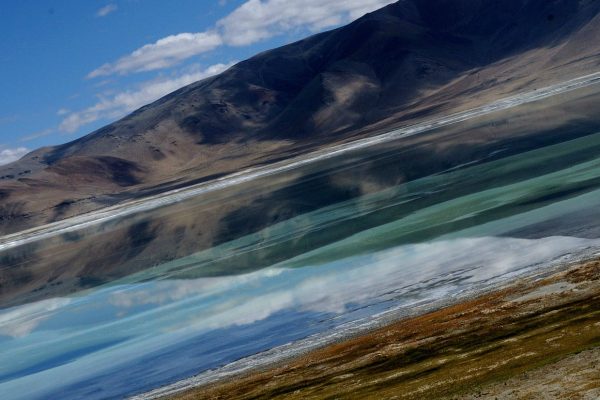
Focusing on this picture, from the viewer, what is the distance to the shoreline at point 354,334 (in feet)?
113

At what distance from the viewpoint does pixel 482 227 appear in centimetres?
5088

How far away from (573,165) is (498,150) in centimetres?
2516

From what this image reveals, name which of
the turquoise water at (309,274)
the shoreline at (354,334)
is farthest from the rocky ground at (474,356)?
the turquoise water at (309,274)

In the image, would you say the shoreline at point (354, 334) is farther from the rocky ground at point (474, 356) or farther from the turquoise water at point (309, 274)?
the turquoise water at point (309, 274)

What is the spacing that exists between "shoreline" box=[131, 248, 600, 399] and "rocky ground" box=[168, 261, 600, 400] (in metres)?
0.29

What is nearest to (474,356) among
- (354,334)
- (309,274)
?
(354,334)

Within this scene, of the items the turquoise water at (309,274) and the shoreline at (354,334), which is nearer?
the shoreline at (354,334)

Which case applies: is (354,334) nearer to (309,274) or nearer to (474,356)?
(474,356)

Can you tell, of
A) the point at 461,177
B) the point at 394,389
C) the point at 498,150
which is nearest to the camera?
the point at 394,389

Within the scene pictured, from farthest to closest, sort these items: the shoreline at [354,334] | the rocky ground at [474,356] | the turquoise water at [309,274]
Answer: the turquoise water at [309,274]
the shoreline at [354,334]
the rocky ground at [474,356]

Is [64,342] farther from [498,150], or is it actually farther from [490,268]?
[498,150]

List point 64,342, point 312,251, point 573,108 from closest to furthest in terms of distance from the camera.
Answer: point 64,342 → point 312,251 → point 573,108

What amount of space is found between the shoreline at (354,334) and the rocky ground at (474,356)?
29cm

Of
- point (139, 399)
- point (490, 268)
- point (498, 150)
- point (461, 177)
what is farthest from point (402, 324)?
point (498, 150)
